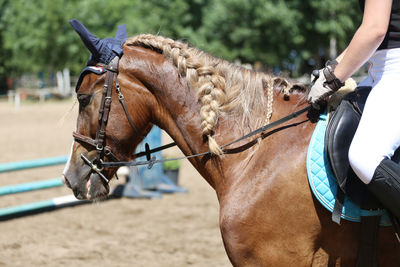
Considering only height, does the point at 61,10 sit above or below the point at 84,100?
above

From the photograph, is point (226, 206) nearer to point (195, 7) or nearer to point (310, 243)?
point (310, 243)

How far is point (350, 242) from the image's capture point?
2107mm

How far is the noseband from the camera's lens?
241cm

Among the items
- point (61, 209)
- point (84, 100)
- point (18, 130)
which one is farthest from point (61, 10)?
point (84, 100)

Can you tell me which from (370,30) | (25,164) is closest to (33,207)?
(25,164)

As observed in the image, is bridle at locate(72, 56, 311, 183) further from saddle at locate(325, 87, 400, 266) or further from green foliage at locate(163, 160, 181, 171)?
green foliage at locate(163, 160, 181, 171)

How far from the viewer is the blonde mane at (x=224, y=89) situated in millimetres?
2350

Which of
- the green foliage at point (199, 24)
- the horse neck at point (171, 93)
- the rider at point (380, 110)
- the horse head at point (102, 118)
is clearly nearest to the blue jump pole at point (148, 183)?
the horse head at point (102, 118)

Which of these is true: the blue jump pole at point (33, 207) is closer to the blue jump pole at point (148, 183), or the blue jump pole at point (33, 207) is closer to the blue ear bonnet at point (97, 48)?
the blue jump pole at point (148, 183)

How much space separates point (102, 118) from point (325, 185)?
4.36 ft

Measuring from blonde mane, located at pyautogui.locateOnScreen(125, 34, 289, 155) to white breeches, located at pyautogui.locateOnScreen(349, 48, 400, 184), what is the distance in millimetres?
560

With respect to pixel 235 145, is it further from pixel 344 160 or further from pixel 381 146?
pixel 381 146

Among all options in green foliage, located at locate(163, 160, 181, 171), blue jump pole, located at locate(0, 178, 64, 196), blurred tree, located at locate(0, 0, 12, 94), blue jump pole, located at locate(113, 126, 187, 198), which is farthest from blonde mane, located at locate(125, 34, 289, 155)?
blurred tree, located at locate(0, 0, 12, 94)

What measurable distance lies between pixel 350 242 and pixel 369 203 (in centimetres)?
25
